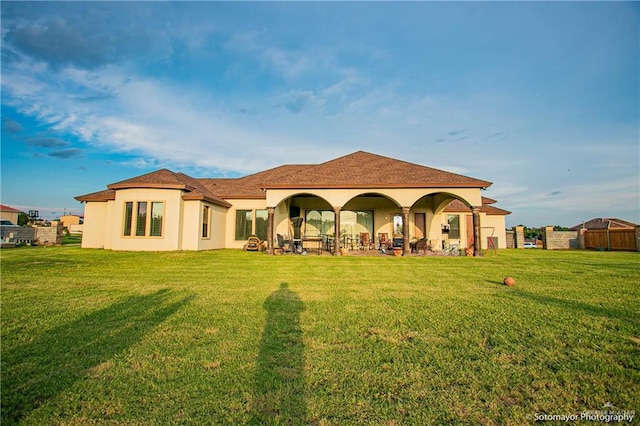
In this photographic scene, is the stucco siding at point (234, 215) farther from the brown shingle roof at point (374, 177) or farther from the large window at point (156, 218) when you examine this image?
the large window at point (156, 218)

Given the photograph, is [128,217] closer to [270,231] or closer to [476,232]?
[270,231]

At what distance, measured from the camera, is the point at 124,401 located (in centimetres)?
228

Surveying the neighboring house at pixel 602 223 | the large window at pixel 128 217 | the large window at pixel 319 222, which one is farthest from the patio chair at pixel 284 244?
the neighboring house at pixel 602 223

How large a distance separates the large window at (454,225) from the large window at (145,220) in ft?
60.7

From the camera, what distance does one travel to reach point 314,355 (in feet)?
10.2

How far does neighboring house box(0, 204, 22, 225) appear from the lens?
5007 centimetres

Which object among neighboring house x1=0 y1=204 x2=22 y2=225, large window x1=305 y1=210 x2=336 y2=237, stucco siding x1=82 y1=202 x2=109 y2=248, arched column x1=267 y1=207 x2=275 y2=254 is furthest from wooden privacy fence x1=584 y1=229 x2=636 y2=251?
neighboring house x1=0 y1=204 x2=22 y2=225

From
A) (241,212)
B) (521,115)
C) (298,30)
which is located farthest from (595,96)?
(241,212)

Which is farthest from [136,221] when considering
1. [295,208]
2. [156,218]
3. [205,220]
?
[295,208]

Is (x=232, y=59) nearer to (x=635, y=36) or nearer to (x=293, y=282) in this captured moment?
(x=293, y=282)

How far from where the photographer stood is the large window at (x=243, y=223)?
19922mm

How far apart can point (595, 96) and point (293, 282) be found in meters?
21.0

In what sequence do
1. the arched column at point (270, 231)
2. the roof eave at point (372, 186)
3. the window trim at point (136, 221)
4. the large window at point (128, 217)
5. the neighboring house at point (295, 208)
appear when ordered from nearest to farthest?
the roof eave at point (372, 186), the neighboring house at point (295, 208), the arched column at point (270, 231), the window trim at point (136, 221), the large window at point (128, 217)

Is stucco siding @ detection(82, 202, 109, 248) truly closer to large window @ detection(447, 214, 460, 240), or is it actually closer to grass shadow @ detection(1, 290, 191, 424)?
grass shadow @ detection(1, 290, 191, 424)
